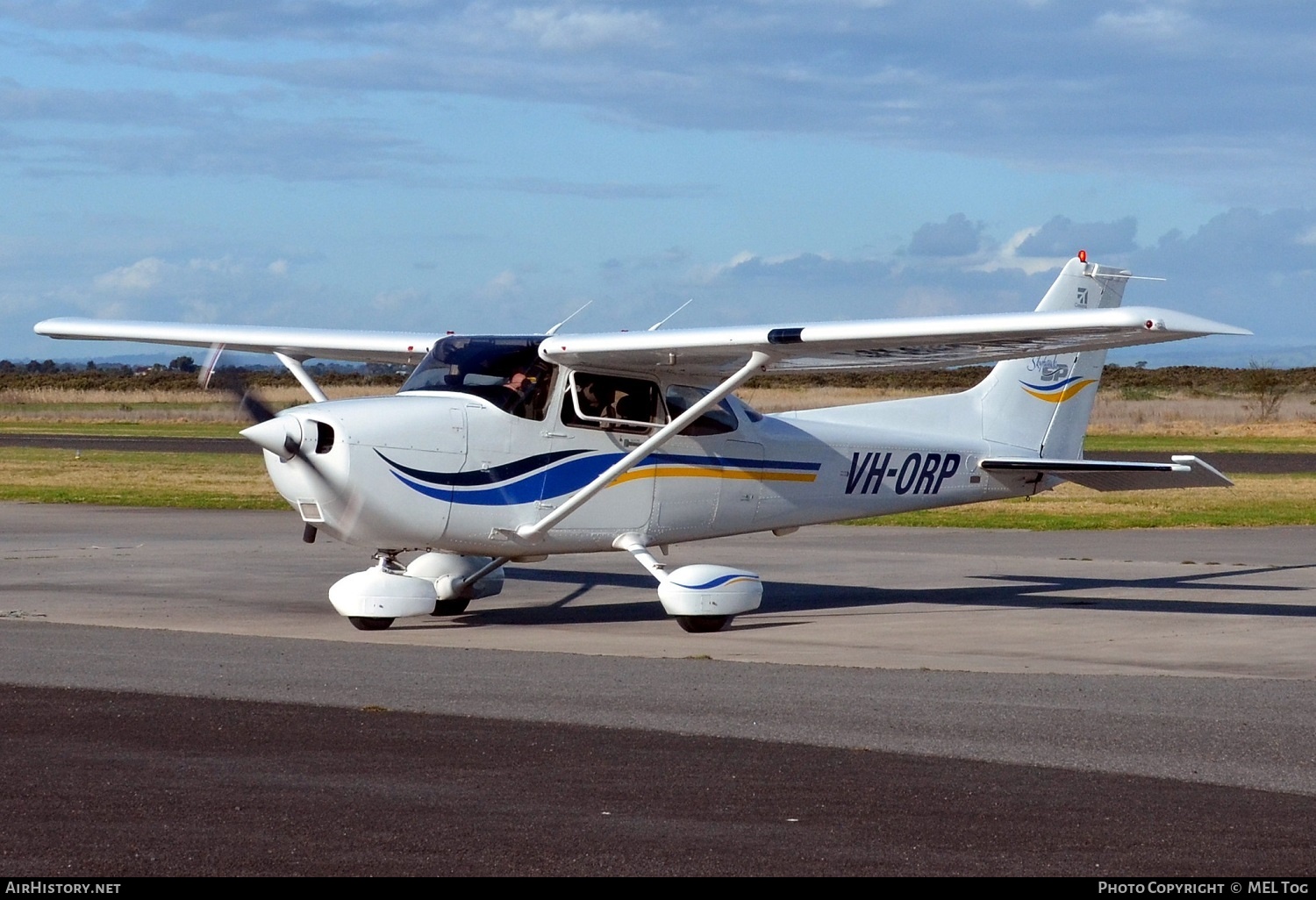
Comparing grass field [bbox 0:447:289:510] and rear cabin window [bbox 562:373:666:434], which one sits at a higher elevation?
rear cabin window [bbox 562:373:666:434]

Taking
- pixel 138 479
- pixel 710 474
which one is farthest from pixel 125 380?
pixel 710 474

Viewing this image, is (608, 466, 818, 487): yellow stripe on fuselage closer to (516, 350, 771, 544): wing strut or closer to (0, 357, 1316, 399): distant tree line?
(516, 350, 771, 544): wing strut

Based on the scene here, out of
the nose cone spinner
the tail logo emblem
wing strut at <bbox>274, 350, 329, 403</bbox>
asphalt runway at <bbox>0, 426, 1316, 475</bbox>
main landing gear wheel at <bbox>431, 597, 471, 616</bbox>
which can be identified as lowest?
asphalt runway at <bbox>0, 426, 1316, 475</bbox>

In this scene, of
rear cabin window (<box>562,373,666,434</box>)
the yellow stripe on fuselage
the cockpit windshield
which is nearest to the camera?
the cockpit windshield

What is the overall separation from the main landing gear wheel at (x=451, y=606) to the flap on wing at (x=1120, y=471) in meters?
5.74

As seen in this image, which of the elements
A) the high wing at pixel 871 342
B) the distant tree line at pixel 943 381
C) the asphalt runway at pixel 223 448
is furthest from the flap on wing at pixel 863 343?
the distant tree line at pixel 943 381

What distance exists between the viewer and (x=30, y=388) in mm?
111938

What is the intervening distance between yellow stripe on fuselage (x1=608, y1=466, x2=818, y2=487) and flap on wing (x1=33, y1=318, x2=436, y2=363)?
2801mm

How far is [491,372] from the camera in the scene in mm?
13695

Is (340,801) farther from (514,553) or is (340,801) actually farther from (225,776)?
(514,553)

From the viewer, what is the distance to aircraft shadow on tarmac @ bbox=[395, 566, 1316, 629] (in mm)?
15008

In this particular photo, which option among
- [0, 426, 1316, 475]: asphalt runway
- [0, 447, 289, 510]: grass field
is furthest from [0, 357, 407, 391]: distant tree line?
[0, 447, 289, 510]: grass field

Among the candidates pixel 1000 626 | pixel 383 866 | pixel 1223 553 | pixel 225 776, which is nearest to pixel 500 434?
pixel 1000 626
